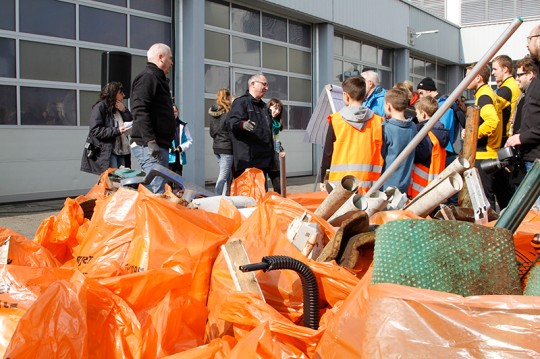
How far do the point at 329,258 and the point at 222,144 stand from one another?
513 cm

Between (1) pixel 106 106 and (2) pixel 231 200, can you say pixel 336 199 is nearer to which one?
(2) pixel 231 200

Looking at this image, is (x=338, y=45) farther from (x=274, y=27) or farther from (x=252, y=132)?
(x=252, y=132)

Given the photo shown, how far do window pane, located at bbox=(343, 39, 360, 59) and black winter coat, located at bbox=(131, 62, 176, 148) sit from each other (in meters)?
11.9

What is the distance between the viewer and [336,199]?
3.05 metres

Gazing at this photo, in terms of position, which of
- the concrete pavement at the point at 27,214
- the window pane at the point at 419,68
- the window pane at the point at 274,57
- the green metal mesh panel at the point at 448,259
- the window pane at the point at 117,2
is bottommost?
the concrete pavement at the point at 27,214

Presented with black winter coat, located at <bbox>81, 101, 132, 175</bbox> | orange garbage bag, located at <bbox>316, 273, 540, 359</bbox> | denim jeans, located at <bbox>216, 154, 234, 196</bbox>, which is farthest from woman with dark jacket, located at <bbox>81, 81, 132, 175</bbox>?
orange garbage bag, located at <bbox>316, 273, 540, 359</bbox>

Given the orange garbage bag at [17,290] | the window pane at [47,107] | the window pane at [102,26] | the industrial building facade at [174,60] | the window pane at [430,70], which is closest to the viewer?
the orange garbage bag at [17,290]

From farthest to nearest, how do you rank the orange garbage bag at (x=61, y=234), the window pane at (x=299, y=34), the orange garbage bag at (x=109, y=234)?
the window pane at (x=299, y=34)
the orange garbage bag at (x=61, y=234)
the orange garbage bag at (x=109, y=234)

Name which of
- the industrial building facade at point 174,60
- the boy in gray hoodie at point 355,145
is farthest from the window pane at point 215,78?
the boy in gray hoodie at point 355,145

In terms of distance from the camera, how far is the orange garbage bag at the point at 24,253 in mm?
3061

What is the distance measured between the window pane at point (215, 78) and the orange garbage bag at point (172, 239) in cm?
905

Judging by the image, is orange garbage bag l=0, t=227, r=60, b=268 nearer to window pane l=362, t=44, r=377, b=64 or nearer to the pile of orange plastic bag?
the pile of orange plastic bag

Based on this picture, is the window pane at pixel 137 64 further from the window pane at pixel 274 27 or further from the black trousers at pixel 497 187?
the black trousers at pixel 497 187

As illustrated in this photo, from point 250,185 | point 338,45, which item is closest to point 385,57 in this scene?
point 338,45
